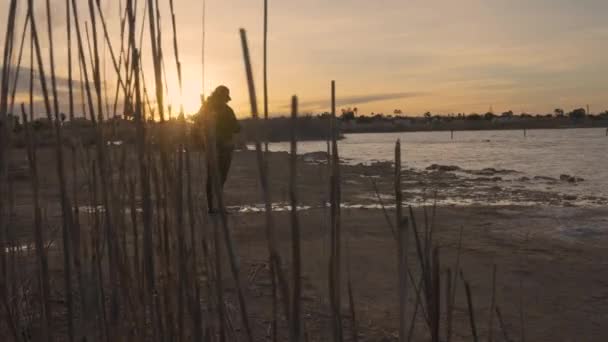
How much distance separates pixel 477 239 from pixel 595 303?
7.14 ft

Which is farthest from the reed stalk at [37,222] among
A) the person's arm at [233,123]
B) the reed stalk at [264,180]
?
the person's arm at [233,123]

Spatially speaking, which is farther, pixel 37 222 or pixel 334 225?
pixel 37 222

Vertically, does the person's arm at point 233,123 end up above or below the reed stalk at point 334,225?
above

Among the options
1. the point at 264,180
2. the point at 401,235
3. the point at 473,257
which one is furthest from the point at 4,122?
the point at 473,257

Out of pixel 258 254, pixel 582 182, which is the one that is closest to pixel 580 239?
pixel 258 254

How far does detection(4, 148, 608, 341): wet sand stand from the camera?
10.6 feet

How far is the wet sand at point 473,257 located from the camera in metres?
3.24

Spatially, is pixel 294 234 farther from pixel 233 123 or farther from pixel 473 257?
pixel 233 123

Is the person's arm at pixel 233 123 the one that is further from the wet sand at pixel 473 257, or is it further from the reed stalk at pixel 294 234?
the reed stalk at pixel 294 234

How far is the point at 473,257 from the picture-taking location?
5.07m

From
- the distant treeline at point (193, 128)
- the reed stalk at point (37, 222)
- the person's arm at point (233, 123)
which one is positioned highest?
the person's arm at point (233, 123)

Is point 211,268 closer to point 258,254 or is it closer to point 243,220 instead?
point 258,254

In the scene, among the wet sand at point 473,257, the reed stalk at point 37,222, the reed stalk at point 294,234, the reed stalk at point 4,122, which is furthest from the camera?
the wet sand at point 473,257

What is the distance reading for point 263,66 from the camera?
2.81 feet
